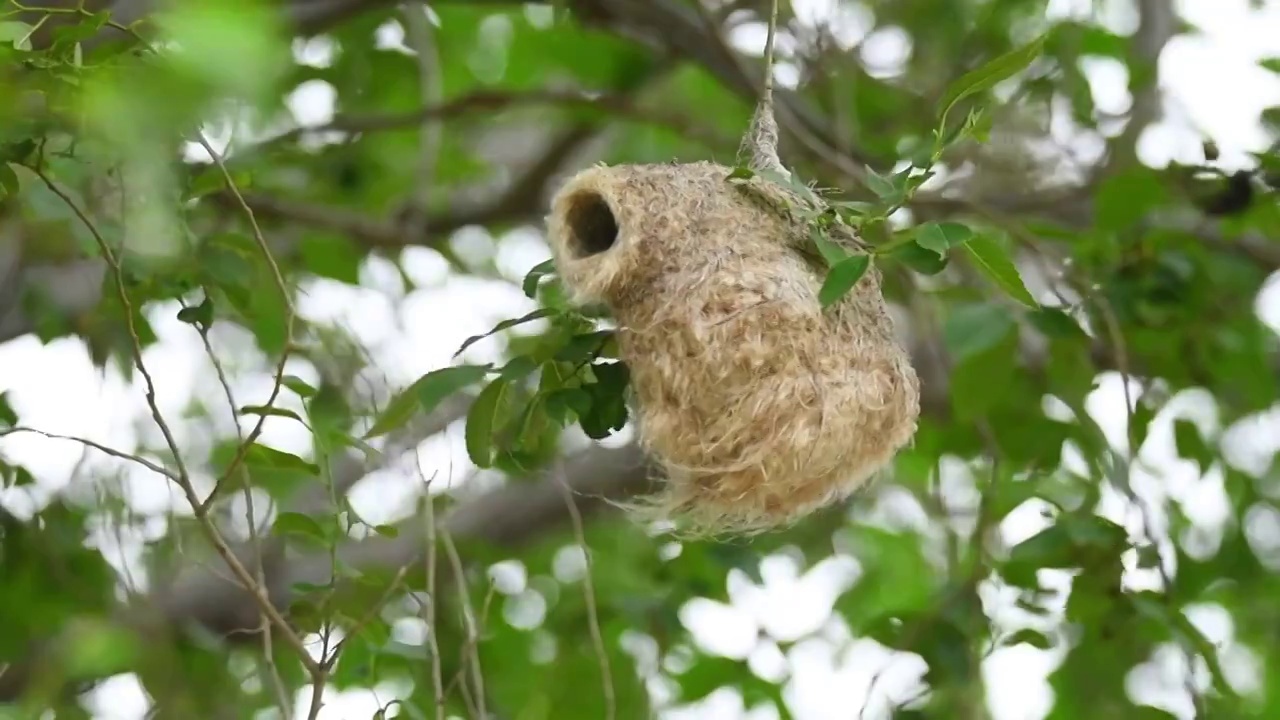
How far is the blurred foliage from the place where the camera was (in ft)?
4.20

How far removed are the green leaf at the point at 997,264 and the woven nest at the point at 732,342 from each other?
11 cm

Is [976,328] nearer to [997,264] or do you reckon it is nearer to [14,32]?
[997,264]

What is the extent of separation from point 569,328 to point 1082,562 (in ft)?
A: 2.36

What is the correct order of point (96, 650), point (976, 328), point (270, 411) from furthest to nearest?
point (976, 328), point (270, 411), point (96, 650)

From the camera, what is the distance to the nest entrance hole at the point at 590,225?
3.91ft

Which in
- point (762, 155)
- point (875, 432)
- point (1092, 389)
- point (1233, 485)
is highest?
point (762, 155)

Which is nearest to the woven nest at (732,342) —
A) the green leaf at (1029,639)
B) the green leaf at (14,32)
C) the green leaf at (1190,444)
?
the green leaf at (14,32)

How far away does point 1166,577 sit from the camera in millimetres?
1653

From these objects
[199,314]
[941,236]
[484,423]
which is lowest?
[941,236]

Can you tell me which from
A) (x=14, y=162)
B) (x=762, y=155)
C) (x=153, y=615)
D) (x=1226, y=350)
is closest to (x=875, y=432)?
(x=762, y=155)

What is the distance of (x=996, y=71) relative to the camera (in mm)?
1064

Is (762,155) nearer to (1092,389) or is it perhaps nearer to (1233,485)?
(1092,389)

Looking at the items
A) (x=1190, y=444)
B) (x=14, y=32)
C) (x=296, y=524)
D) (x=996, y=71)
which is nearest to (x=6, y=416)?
(x=296, y=524)

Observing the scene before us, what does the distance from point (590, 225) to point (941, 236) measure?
30 cm
